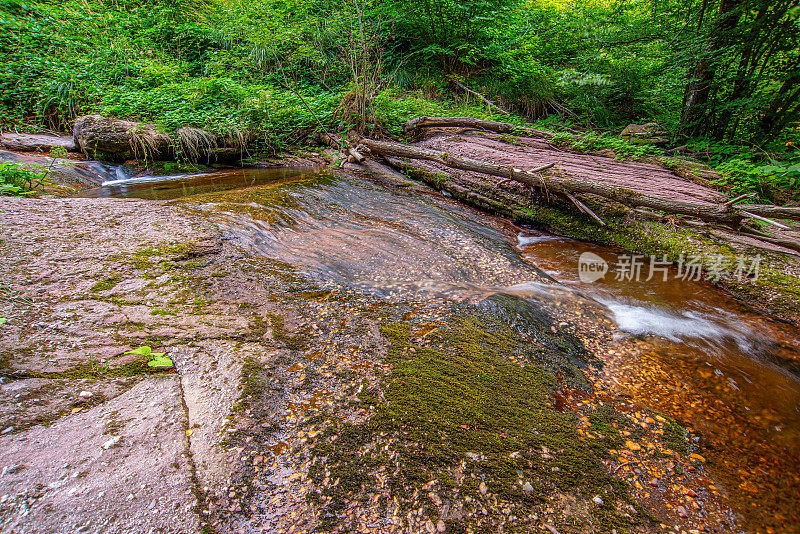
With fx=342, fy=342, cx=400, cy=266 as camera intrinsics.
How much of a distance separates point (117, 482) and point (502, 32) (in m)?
13.8

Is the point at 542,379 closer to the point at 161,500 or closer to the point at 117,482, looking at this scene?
the point at 161,500

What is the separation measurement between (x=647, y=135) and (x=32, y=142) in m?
13.2

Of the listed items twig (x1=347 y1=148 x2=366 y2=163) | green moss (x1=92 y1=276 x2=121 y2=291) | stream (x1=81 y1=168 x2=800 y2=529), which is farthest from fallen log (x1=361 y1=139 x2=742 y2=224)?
green moss (x1=92 y1=276 x2=121 y2=291)

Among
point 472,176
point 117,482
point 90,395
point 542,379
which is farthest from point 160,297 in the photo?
point 472,176

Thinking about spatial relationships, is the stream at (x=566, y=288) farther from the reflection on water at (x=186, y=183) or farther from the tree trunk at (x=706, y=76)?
the tree trunk at (x=706, y=76)

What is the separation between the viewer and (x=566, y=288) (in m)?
3.95

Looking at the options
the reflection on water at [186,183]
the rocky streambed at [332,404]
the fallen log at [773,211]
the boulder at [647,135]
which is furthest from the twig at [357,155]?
the fallen log at [773,211]

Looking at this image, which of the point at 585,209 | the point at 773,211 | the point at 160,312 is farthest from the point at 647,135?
the point at 160,312

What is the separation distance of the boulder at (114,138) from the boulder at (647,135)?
1071 centimetres

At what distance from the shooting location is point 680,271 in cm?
445

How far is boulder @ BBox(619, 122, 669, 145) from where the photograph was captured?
7852mm

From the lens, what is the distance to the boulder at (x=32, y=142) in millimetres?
6294

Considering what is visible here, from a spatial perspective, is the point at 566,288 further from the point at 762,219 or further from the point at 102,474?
the point at 102,474

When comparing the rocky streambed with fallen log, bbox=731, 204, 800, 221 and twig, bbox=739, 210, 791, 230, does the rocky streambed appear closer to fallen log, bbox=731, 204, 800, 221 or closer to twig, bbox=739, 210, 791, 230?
twig, bbox=739, 210, 791, 230
